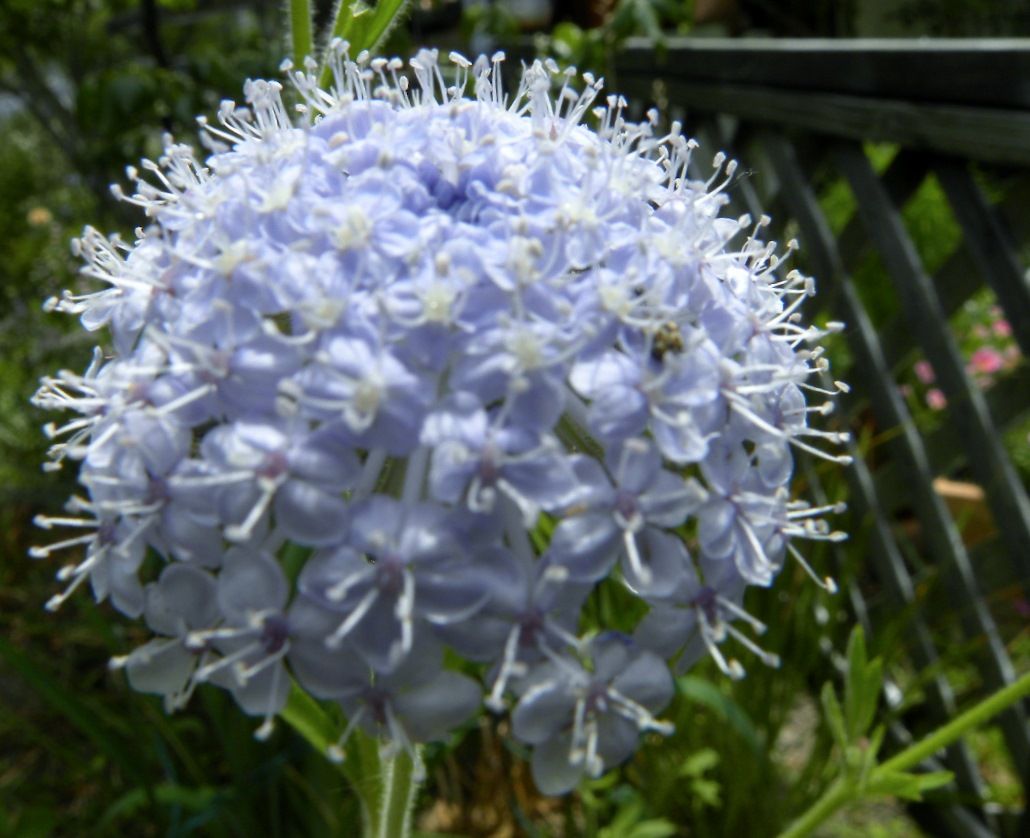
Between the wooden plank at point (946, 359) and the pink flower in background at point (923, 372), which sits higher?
the wooden plank at point (946, 359)

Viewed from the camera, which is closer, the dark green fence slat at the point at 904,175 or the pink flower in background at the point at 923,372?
the dark green fence slat at the point at 904,175

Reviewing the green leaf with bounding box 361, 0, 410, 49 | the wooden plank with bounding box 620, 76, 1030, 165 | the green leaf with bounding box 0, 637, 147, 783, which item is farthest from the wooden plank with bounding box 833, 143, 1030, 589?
the green leaf with bounding box 0, 637, 147, 783

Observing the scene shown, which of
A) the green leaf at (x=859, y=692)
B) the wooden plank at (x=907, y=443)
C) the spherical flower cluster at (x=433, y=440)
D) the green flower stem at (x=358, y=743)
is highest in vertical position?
the spherical flower cluster at (x=433, y=440)

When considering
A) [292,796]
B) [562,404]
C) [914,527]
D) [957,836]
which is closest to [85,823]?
[292,796]

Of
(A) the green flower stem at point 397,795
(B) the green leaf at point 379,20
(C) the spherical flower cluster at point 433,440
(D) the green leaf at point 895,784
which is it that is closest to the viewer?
(C) the spherical flower cluster at point 433,440

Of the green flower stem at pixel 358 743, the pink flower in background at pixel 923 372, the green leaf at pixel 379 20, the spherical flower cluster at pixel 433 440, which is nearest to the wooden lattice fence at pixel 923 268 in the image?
the pink flower in background at pixel 923 372

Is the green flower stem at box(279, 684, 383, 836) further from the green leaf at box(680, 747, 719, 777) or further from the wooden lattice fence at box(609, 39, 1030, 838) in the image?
the wooden lattice fence at box(609, 39, 1030, 838)

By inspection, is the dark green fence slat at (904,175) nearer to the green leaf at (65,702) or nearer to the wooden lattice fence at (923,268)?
the wooden lattice fence at (923,268)
